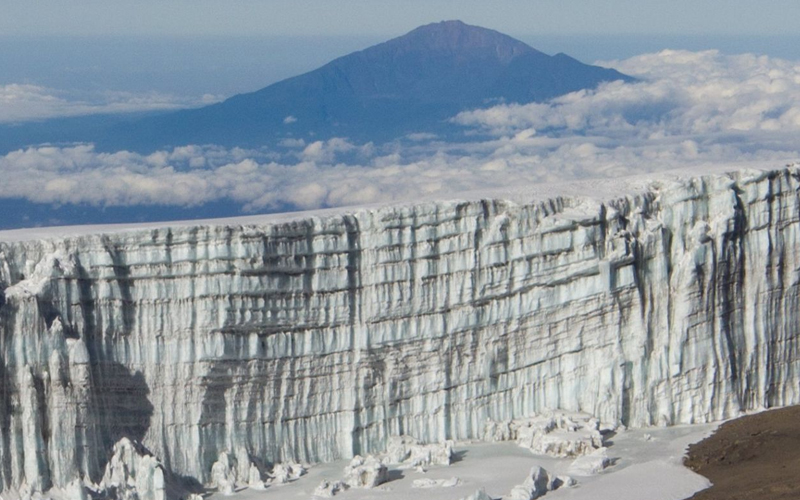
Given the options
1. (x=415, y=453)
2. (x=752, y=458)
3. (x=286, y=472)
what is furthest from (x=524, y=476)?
(x=752, y=458)

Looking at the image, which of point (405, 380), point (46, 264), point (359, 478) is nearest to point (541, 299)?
A: point (405, 380)

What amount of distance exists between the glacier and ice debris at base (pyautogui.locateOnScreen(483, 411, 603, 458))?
75cm

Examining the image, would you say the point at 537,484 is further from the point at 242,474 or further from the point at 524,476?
the point at 242,474

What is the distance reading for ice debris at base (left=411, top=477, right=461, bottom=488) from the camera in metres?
48.7

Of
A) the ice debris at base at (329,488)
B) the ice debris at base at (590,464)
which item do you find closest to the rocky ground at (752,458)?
the ice debris at base at (590,464)

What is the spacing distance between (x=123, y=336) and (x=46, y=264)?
3.82m

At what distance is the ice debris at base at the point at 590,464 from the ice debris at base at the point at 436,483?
4437 mm

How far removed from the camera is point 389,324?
52844mm

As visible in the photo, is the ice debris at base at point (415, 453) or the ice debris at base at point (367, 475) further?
the ice debris at base at point (415, 453)

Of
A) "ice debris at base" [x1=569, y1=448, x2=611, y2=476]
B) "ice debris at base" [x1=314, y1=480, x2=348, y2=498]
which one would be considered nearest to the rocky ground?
"ice debris at base" [x1=569, y1=448, x2=611, y2=476]

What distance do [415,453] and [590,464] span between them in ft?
21.6

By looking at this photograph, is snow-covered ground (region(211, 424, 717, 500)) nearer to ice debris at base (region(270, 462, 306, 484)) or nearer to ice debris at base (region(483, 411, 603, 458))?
ice debris at base (region(270, 462, 306, 484))

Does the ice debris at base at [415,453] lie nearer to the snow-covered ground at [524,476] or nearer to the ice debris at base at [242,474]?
the snow-covered ground at [524,476]

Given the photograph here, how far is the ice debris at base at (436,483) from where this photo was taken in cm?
4872
